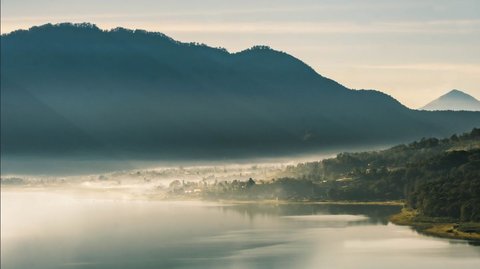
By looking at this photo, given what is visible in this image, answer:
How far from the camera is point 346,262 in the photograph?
98.1 meters

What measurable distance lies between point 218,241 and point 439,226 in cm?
2825

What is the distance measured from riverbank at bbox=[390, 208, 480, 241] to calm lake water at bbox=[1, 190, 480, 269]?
201 cm

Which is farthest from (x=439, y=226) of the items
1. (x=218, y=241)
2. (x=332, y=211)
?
(x=332, y=211)

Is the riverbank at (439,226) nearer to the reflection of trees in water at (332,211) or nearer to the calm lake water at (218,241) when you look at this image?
the calm lake water at (218,241)

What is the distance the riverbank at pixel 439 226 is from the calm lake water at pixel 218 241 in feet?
6.60

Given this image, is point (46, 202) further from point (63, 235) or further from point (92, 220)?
point (92, 220)

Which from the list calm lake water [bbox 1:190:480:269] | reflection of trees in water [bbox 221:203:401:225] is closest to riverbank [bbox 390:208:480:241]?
calm lake water [bbox 1:190:480:269]

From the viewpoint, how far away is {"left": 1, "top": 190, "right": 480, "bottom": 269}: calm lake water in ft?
275

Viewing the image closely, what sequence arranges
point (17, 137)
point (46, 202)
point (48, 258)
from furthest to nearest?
point (17, 137) < point (48, 258) < point (46, 202)

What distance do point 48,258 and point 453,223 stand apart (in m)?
52.9

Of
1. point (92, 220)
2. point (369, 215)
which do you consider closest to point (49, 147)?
point (92, 220)

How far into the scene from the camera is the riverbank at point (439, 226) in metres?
112

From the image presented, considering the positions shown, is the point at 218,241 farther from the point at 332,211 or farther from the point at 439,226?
the point at 332,211

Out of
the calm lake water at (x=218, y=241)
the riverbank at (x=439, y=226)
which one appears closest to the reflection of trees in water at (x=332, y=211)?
the calm lake water at (x=218, y=241)
